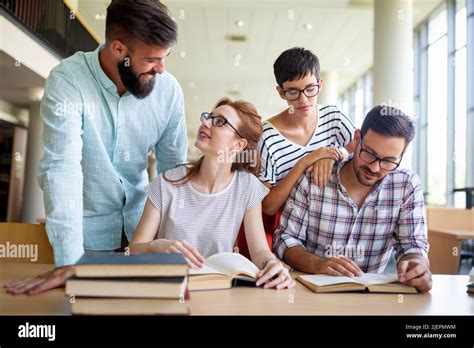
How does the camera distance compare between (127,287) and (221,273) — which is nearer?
(127,287)

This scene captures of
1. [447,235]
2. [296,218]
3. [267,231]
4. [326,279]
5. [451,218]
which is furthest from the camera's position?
[451,218]

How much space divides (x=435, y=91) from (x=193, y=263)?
27.5 ft

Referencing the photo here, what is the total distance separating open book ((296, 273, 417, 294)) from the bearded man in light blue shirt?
637 millimetres

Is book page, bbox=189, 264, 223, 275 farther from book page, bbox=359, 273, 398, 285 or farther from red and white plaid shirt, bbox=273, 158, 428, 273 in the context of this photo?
red and white plaid shirt, bbox=273, 158, 428, 273

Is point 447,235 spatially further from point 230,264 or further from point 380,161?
point 230,264

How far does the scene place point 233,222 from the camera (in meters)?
1.72

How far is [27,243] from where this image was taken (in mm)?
1882

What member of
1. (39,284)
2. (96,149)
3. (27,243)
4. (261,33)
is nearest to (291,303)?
(39,284)

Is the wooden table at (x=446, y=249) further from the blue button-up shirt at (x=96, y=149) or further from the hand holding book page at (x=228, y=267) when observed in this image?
the hand holding book page at (x=228, y=267)

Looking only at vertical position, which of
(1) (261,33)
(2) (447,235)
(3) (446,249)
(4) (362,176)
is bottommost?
(3) (446,249)

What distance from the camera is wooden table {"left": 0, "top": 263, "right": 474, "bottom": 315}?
105cm

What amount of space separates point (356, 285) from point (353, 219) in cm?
52

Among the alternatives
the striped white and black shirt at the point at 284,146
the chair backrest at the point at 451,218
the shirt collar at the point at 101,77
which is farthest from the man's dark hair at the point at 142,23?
the chair backrest at the point at 451,218
